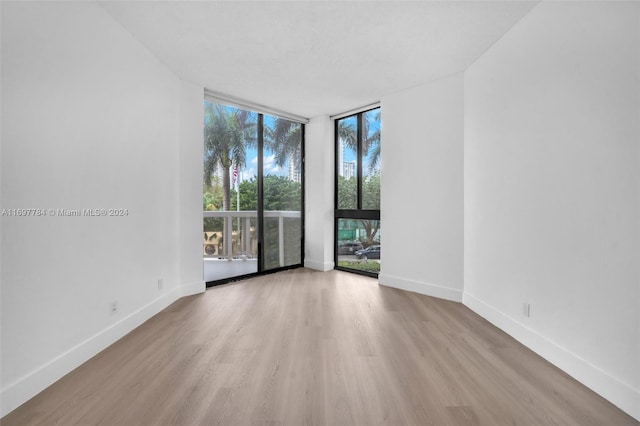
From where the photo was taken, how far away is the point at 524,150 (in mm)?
2291

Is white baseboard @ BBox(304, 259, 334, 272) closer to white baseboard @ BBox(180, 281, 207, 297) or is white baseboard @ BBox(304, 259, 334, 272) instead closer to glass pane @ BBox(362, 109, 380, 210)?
glass pane @ BBox(362, 109, 380, 210)

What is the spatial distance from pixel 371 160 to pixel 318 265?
1878 mm

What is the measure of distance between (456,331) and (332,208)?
9.04 feet

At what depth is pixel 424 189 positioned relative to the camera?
3533mm

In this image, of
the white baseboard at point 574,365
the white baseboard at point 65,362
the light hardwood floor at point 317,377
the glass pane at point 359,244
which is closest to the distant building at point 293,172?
the glass pane at point 359,244

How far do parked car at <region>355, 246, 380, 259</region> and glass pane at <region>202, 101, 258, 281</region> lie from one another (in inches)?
63.3

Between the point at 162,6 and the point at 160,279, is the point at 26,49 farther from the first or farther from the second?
the point at 160,279

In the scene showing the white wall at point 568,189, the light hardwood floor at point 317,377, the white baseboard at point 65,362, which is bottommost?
the light hardwood floor at point 317,377

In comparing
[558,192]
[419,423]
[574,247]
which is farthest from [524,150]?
[419,423]

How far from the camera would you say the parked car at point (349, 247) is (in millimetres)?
4609

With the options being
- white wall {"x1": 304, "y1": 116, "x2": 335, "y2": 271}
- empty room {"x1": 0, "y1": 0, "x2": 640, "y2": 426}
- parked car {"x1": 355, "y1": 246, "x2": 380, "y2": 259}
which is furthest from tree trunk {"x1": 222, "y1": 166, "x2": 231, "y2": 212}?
parked car {"x1": 355, "y1": 246, "x2": 380, "y2": 259}

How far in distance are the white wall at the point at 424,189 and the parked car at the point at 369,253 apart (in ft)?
1.20

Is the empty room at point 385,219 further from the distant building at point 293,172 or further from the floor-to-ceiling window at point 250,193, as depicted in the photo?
the distant building at point 293,172

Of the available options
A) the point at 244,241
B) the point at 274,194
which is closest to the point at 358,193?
the point at 274,194
